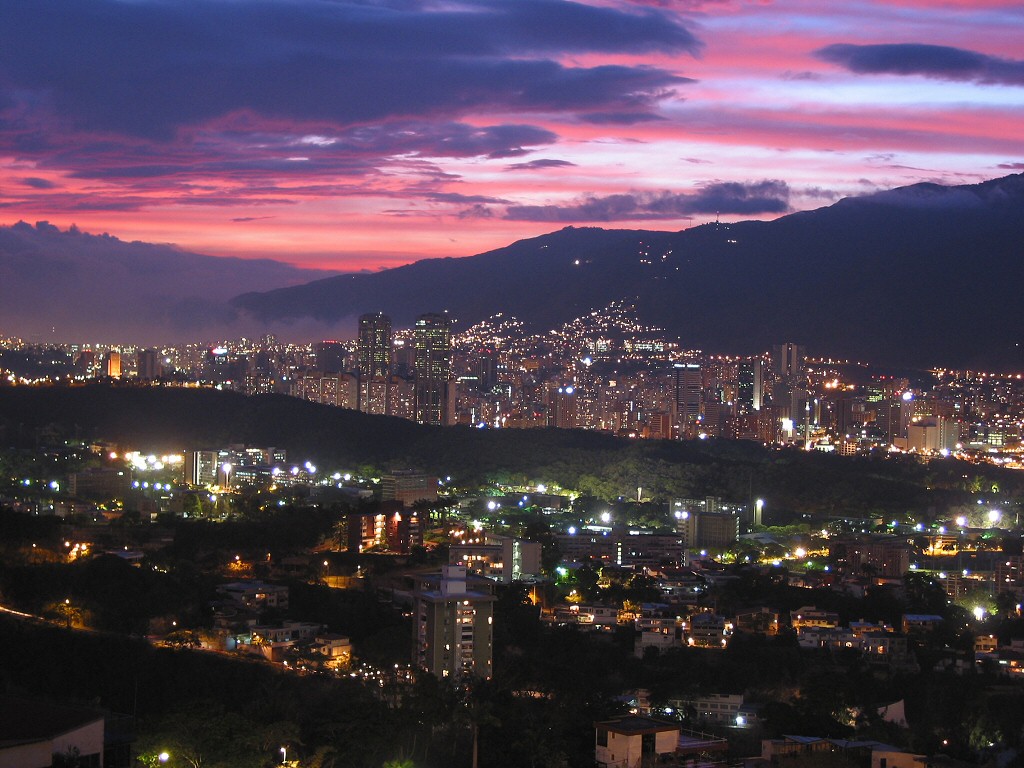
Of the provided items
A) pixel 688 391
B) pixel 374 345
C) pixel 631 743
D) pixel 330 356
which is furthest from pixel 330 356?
pixel 631 743

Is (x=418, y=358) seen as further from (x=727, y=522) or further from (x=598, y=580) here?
(x=598, y=580)

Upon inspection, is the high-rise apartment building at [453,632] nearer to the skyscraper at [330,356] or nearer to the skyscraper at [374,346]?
the skyscraper at [374,346]

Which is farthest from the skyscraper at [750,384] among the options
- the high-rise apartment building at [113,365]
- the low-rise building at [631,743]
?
the low-rise building at [631,743]

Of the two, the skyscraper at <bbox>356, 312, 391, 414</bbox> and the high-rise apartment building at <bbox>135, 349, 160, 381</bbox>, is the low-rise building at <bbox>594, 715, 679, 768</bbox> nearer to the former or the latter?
the high-rise apartment building at <bbox>135, 349, 160, 381</bbox>

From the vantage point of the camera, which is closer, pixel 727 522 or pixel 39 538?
pixel 39 538

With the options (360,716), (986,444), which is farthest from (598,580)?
(986,444)

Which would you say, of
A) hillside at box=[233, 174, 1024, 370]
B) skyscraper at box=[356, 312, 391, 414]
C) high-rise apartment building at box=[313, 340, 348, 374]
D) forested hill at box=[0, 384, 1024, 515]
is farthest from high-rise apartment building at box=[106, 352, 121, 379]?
hillside at box=[233, 174, 1024, 370]
